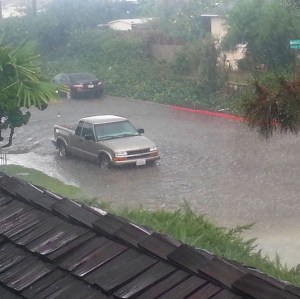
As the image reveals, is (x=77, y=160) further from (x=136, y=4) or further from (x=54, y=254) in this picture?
(x=136, y=4)

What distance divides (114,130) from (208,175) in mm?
3004

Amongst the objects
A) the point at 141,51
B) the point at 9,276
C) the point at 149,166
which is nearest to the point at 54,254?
the point at 9,276

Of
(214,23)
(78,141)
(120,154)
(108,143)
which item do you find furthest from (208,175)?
(214,23)

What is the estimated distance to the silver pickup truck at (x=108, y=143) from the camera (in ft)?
67.7

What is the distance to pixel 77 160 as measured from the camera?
22516mm

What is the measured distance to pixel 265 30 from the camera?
96.1ft

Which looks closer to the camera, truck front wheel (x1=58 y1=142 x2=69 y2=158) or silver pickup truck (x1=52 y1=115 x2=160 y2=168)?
silver pickup truck (x1=52 y1=115 x2=160 y2=168)

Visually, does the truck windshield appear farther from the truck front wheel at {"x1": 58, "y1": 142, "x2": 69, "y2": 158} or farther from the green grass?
the green grass

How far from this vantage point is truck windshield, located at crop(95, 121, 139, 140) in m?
21.5

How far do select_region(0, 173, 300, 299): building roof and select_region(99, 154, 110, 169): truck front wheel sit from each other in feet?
55.3

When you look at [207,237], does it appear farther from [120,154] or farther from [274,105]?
[120,154]

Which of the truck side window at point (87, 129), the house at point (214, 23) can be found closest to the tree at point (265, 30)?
the house at point (214, 23)

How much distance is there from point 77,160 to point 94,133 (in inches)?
55.8

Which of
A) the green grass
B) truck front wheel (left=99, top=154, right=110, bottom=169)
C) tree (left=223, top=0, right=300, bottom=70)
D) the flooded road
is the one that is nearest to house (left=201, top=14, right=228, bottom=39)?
tree (left=223, top=0, right=300, bottom=70)
